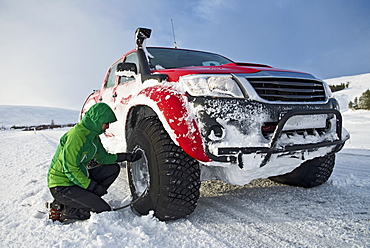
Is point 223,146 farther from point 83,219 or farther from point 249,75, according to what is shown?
point 83,219

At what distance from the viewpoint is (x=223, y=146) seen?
5.85ft

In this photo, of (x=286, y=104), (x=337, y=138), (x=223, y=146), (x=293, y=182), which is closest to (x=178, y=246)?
(x=223, y=146)

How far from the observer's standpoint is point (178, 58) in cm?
331

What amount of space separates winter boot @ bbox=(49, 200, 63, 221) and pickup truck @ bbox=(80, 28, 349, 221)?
0.66 metres

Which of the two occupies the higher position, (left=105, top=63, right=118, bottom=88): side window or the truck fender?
(left=105, top=63, right=118, bottom=88): side window

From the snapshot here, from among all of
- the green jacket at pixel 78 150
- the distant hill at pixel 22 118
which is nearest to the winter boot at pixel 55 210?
Answer: the green jacket at pixel 78 150

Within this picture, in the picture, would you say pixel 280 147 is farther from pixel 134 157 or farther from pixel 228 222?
pixel 134 157

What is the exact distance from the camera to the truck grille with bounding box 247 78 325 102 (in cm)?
204

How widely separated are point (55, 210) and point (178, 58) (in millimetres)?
2185

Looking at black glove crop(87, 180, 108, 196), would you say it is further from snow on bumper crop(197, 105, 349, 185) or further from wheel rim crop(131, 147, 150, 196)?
snow on bumper crop(197, 105, 349, 185)

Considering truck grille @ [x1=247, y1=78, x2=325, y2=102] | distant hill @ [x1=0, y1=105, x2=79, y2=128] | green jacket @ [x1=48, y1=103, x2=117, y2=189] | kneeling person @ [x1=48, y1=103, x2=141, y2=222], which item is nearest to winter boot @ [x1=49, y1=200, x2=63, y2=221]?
kneeling person @ [x1=48, y1=103, x2=141, y2=222]

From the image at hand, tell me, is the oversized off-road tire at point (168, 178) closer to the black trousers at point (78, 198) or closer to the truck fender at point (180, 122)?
the truck fender at point (180, 122)

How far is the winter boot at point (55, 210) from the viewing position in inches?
89.7

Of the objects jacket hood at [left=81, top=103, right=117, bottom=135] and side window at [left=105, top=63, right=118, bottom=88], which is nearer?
jacket hood at [left=81, top=103, right=117, bottom=135]
